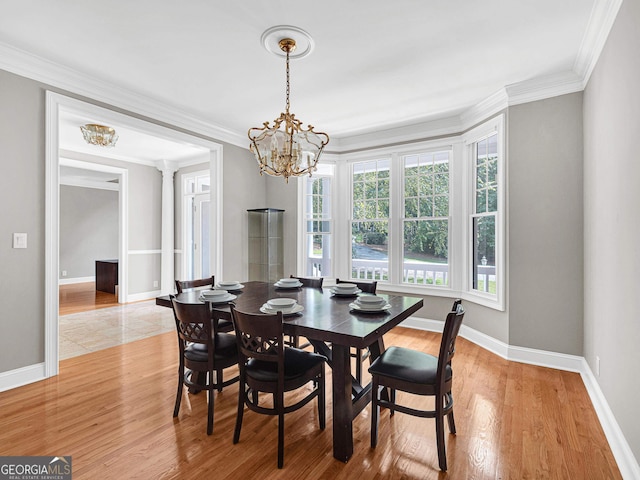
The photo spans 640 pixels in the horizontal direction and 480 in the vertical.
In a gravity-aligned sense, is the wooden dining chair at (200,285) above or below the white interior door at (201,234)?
below

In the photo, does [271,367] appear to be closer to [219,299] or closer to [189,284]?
[219,299]

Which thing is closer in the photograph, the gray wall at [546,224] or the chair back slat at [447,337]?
the chair back slat at [447,337]

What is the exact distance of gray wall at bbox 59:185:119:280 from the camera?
29.3ft

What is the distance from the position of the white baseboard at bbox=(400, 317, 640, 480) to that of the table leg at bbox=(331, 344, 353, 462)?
4.72 feet

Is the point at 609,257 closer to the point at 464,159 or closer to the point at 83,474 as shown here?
the point at 464,159

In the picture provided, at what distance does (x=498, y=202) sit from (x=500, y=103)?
1057 millimetres

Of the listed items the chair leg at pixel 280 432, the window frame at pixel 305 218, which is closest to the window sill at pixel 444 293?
the window frame at pixel 305 218

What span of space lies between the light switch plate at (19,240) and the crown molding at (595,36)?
4.68m

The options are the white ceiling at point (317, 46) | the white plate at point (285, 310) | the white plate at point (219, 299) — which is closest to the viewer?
the white plate at point (285, 310)

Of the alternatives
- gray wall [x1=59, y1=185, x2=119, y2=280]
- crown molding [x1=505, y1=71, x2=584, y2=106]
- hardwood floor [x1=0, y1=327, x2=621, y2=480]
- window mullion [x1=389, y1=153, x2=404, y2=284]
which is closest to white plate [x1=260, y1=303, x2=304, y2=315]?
hardwood floor [x1=0, y1=327, x2=621, y2=480]

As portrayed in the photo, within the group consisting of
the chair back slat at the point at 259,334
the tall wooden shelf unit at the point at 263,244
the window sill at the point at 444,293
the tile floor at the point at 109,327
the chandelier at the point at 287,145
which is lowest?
the tile floor at the point at 109,327

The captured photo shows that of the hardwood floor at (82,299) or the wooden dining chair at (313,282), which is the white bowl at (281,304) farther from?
the hardwood floor at (82,299)

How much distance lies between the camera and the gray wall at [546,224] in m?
3.21

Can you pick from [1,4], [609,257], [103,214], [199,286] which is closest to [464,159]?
[609,257]
